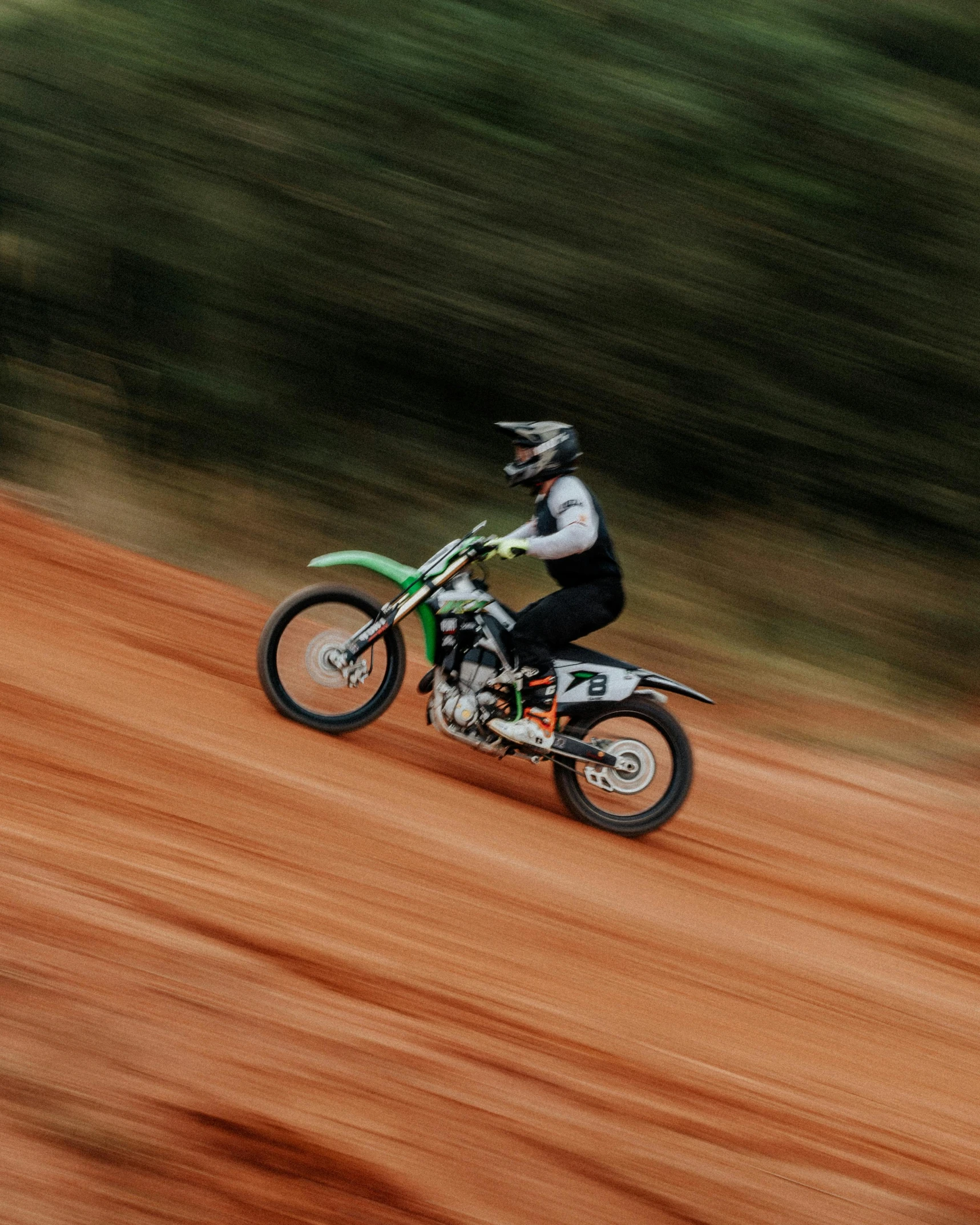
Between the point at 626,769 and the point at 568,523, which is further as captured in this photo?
the point at 626,769

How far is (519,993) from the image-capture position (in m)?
4.81

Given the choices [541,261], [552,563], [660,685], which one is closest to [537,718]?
[660,685]

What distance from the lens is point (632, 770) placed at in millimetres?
6766

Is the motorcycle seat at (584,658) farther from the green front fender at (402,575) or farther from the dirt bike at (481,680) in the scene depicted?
the green front fender at (402,575)

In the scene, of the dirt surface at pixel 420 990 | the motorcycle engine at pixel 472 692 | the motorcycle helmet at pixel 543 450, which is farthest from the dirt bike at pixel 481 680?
the motorcycle helmet at pixel 543 450

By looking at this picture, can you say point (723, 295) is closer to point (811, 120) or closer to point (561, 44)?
point (811, 120)

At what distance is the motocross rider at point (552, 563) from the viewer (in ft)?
21.3

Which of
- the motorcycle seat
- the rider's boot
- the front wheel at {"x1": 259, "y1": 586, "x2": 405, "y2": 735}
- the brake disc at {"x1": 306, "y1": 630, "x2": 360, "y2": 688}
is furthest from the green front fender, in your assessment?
the motorcycle seat

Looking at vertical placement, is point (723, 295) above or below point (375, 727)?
above

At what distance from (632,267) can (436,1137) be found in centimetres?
951

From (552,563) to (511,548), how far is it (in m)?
0.45

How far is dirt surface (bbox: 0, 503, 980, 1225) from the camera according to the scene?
3766mm

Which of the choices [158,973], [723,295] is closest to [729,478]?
[723,295]

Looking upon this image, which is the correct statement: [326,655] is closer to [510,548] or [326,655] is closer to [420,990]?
[510,548]
